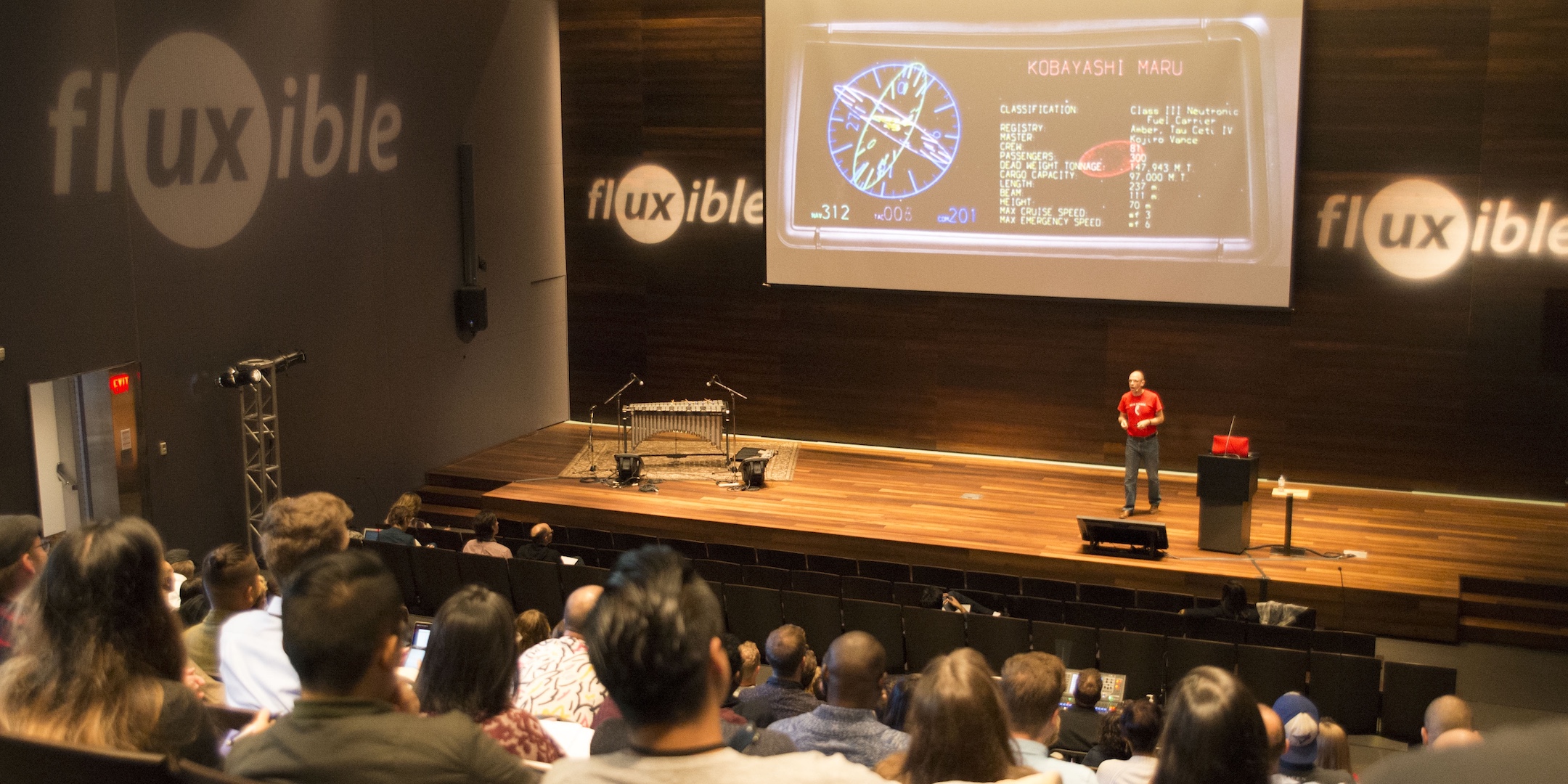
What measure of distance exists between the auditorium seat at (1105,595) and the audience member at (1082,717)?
2.50 m

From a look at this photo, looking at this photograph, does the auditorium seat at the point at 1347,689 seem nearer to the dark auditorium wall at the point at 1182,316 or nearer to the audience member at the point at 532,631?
the audience member at the point at 532,631

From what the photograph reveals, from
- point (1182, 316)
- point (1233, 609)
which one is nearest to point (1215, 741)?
point (1233, 609)

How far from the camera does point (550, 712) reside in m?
4.43

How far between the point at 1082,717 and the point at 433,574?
4.10m

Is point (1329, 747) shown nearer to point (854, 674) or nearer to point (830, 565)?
point (854, 674)

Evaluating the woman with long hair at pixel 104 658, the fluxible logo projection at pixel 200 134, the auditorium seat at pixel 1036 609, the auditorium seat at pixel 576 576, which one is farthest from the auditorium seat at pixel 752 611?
the woman with long hair at pixel 104 658

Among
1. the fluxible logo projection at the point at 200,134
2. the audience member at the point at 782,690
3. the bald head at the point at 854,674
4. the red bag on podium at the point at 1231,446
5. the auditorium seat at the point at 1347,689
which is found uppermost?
the fluxible logo projection at the point at 200,134

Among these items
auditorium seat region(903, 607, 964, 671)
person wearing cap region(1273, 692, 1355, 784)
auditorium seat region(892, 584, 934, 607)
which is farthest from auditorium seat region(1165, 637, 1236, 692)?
person wearing cap region(1273, 692, 1355, 784)

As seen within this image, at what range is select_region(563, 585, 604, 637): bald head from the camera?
15.4ft

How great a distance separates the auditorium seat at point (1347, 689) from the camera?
6480 millimetres

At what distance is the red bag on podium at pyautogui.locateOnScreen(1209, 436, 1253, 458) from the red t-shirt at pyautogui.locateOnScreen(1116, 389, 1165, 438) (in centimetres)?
64

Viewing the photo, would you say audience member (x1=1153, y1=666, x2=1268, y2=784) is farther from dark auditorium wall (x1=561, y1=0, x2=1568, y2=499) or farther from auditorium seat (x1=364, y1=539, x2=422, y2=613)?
dark auditorium wall (x1=561, y1=0, x2=1568, y2=499)

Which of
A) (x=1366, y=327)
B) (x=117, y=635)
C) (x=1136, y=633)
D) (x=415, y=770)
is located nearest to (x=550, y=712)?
(x=117, y=635)

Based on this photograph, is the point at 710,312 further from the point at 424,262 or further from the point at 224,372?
the point at 224,372
